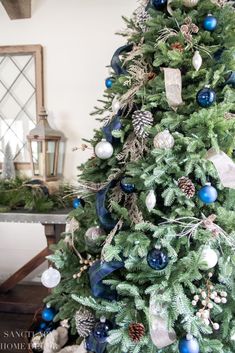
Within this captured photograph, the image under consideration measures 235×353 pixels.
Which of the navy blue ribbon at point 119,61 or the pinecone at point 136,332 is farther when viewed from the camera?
the navy blue ribbon at point 119,61

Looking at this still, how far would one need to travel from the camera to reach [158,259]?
2.02ft

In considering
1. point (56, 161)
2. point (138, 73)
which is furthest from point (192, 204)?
point (56, 161)

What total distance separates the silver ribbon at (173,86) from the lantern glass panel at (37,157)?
1.16m

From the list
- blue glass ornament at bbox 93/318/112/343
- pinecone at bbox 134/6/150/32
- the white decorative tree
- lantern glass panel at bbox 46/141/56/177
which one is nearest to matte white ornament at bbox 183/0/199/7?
pinecone at bbox 134/6/150/32

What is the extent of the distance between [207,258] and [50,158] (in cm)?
136

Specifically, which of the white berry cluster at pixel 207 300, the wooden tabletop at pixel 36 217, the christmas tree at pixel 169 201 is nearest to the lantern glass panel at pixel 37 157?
the wooden tabletop at pixel 36 217

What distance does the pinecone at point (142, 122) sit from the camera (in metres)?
0.74

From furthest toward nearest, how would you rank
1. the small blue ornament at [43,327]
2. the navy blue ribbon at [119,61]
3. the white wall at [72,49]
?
the white wall at [72,49] < the small blue ornament at [43,327] < the navy blue ribbon at [119,61]

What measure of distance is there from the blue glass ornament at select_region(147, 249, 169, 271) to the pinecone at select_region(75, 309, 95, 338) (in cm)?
28

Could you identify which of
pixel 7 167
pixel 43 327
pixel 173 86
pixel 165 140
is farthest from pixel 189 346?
pixel 7 167

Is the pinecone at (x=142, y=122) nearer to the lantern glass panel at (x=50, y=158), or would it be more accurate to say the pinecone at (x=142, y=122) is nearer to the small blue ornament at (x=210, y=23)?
the small blue ornament at (x=210, y=23)

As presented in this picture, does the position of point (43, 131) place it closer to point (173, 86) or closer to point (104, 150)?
point (104, 150)

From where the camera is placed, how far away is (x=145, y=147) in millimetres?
762

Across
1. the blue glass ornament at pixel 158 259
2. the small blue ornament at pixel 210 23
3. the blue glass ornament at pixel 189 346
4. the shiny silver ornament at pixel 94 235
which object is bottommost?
the blue glass ornament at pixel 189 346
